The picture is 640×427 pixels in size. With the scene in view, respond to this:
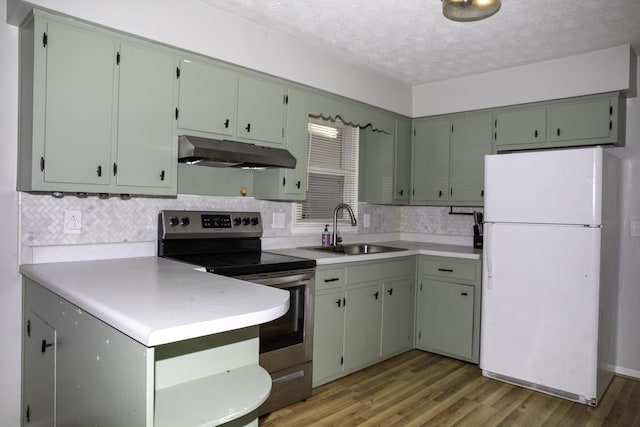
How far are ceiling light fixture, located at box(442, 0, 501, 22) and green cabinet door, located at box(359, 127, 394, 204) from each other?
2.10m

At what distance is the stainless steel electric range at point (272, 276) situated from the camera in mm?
2539

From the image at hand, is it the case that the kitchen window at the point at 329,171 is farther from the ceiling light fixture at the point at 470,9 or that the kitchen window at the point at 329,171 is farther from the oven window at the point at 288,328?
the ceiling light fixture at the point at 470,9

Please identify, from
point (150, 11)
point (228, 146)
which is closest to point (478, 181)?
point (228, 146)

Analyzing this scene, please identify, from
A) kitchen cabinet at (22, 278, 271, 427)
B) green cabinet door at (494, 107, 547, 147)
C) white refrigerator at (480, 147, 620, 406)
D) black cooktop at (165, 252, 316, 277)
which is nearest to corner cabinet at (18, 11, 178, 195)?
black cooktop at (165, 252, 316, 277)

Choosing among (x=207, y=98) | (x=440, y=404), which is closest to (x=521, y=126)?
(x=440, y=404)

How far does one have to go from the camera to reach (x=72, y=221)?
236 centimetres

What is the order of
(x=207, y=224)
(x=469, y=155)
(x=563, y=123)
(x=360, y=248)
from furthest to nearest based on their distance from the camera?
1. (x=360, y=248)
2. (x=469, y=155)
3. (x=563, y=123)
4. (x=207, y=224)

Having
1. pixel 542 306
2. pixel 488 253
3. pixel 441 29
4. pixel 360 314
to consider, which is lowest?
pixel 360 314

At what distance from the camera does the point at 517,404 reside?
2.87 metres

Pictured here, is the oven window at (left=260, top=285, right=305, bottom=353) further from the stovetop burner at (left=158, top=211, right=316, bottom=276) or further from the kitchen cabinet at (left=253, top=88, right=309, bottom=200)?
the kitchen cabinet at (left=253, top=88, right=309, bottom=200)

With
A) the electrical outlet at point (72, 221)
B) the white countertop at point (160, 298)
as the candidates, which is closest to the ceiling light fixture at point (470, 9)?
the white countertop at point (160, 298)

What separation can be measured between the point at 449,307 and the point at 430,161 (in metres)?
1.42

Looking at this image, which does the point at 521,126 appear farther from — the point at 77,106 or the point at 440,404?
the point at 77,106

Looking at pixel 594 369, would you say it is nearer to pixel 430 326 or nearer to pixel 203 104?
pixel 430 326
